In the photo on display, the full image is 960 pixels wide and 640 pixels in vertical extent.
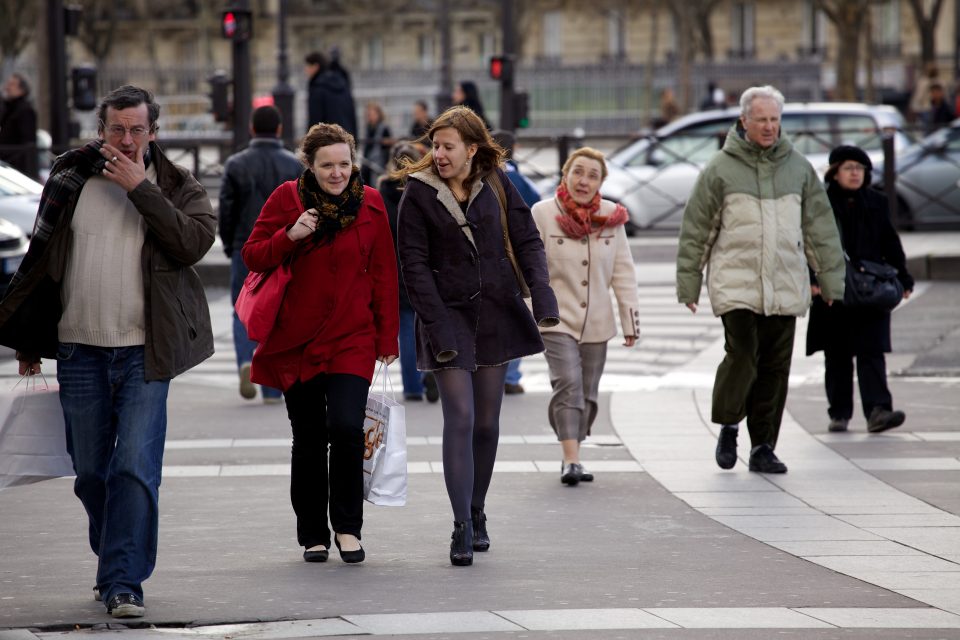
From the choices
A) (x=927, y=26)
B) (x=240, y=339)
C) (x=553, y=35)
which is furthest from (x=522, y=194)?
(x=553, y=35)

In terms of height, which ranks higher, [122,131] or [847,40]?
[847,40]

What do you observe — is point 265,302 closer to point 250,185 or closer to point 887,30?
point 250,185

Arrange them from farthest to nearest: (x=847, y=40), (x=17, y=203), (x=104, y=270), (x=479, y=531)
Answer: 1. (x=847, y=40)
2. (x=17, y=203)
3. (x=479, y=531)
4. (x=104, y=270)

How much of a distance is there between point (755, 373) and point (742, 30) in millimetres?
57252

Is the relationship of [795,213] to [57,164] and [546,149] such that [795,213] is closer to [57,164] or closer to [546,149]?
[57,164]

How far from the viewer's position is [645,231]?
66.5ft

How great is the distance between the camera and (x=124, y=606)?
5406mm

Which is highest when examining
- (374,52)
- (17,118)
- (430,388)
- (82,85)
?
(374,52)

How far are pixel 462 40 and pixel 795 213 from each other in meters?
60.9

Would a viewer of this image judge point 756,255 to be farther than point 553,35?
No

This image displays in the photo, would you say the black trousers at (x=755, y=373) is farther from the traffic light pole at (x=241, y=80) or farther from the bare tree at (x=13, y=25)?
the bare tree at (x=13, y=25)

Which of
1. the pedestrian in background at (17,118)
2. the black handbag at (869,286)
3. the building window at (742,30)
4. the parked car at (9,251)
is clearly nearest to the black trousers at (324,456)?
the black handbag at (869,286)

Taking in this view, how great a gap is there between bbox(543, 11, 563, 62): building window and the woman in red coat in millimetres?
60582

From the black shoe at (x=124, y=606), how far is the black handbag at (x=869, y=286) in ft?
16.1
